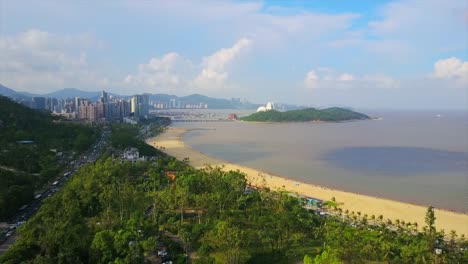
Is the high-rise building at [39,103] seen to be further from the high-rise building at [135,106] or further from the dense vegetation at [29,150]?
the dense vegetation at [29,150]

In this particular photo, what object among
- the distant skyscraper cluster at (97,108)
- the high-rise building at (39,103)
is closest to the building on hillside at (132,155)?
the distant skyscraper cluster at (97,108)

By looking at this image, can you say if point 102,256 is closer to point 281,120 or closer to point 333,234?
point 333,234

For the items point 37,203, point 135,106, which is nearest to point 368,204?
point 37,203

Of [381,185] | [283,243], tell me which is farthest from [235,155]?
[283,243]

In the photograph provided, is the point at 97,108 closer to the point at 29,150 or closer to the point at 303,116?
the point at 29,150

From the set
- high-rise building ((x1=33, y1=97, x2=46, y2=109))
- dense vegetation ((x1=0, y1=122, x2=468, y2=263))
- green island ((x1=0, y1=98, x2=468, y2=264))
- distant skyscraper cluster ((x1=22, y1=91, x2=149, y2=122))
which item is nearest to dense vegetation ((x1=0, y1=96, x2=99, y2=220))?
green island ((x1=0, y1=98, x2=468, y2=264))

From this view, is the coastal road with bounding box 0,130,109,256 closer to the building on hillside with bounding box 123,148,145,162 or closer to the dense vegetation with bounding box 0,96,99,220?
the dense vegetation with bounding box 0,96,99,220
